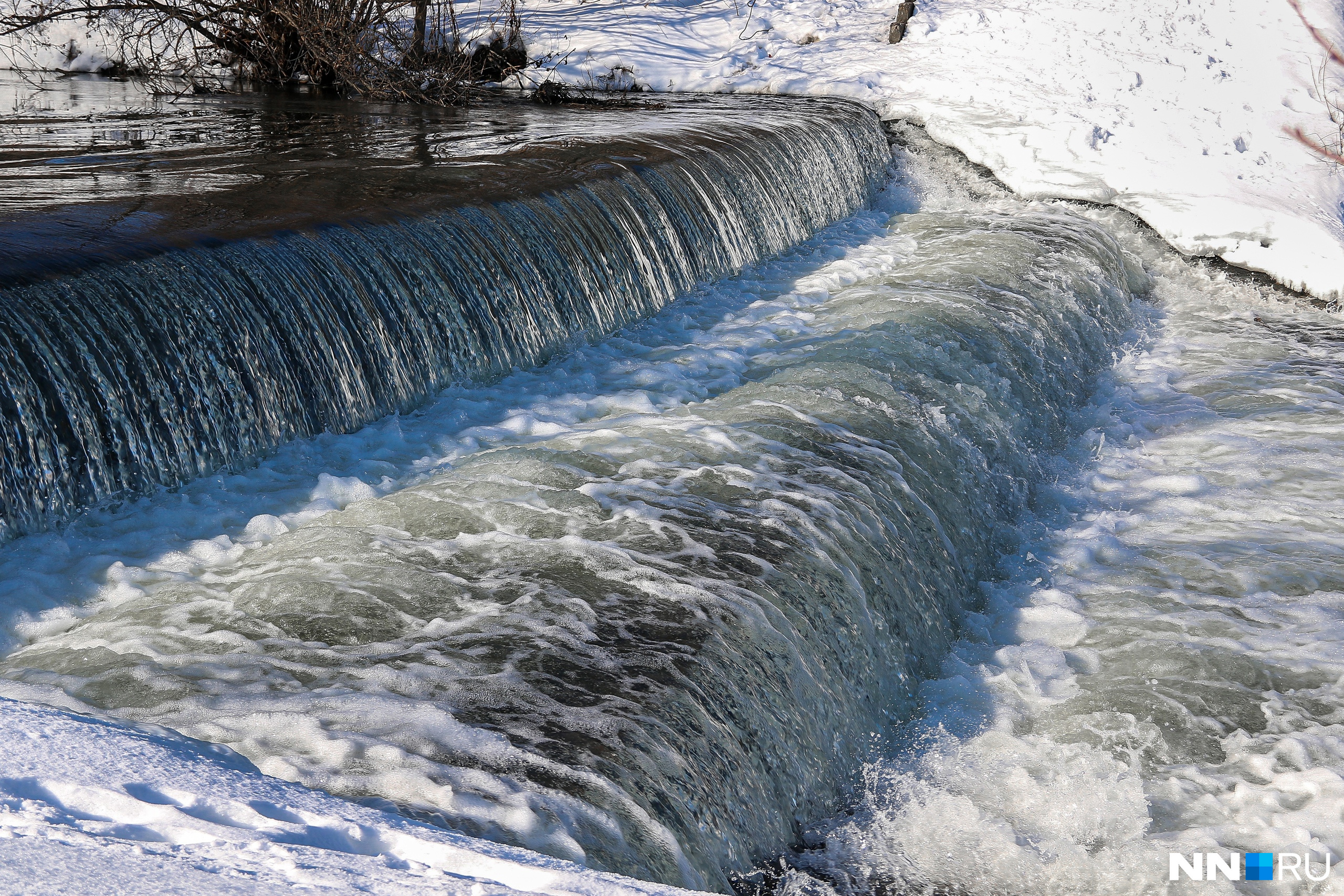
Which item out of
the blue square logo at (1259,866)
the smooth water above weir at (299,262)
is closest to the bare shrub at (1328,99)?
the smooth water above weir at (299,262)

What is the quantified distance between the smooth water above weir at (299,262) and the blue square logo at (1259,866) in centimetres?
396

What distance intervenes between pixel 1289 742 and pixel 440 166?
579 centimetres

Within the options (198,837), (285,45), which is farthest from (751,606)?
(285,45)

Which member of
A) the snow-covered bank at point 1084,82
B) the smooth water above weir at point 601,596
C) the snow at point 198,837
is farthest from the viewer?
the snow-covered bank at point 1084,82

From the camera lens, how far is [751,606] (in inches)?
135

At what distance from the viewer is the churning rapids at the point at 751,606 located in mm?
2824

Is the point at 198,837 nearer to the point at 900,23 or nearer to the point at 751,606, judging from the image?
the point at 751,606

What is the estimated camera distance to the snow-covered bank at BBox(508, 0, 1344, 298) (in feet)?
33.6

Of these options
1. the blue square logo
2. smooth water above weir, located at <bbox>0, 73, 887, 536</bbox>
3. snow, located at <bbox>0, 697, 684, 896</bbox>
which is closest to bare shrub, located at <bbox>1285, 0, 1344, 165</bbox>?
smooth water above weir, located at <bbox>0, 73, 887, 536</bbox>

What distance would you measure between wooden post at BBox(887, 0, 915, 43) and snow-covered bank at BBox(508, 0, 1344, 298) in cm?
19

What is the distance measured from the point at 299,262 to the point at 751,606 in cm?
300

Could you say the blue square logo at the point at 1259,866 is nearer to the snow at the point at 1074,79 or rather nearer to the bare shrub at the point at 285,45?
the snow at the point at 1074,79

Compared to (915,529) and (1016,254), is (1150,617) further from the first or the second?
(1016,254)

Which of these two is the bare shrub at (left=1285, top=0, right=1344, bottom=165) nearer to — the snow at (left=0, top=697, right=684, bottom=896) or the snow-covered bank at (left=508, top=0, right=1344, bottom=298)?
the snow-covered bank at (left=508, top=0, right=1344, bottom=298)
